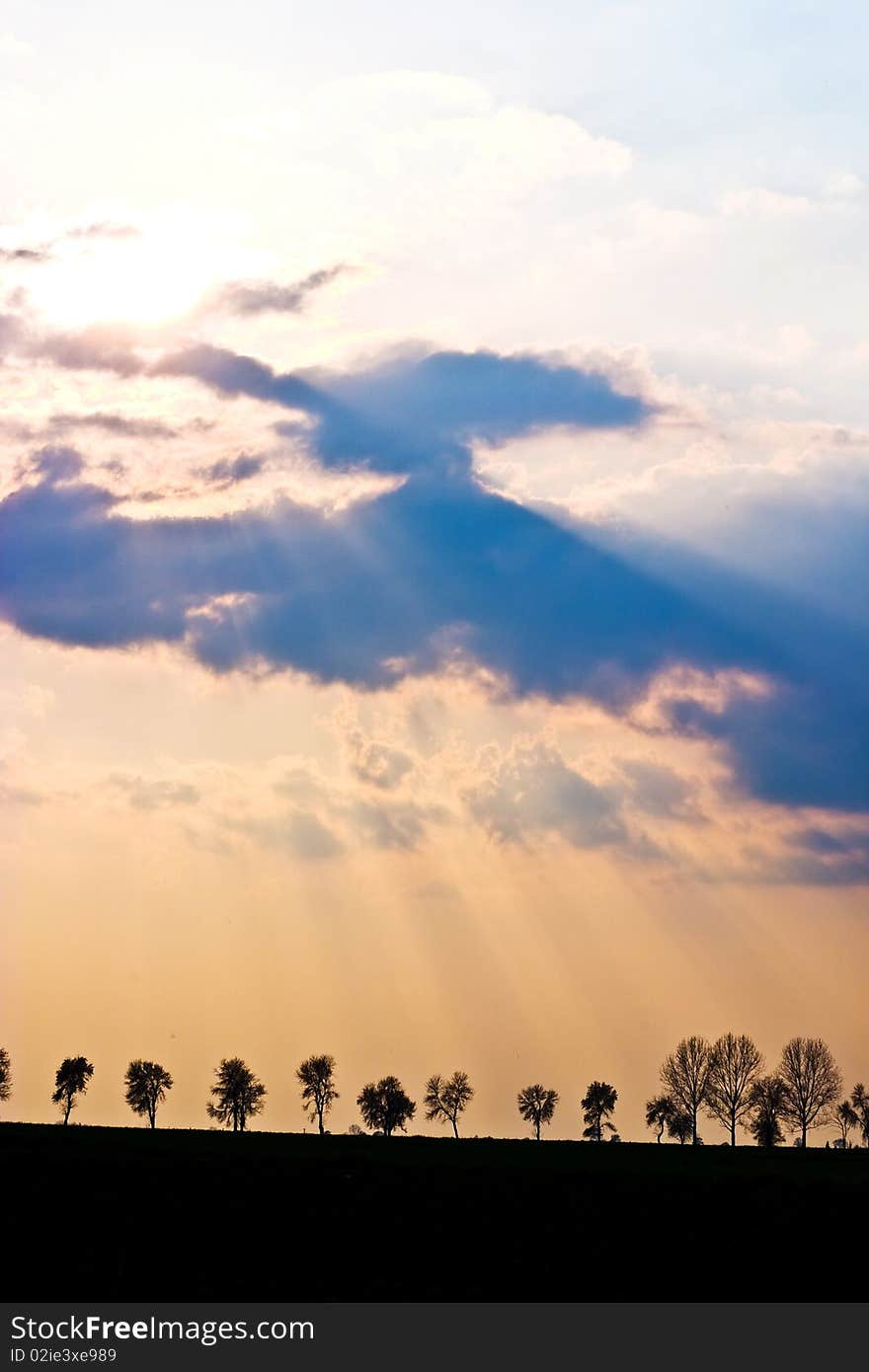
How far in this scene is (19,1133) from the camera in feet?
436

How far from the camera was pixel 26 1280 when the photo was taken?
70625mm

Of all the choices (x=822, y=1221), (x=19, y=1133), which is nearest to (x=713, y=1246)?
(x=822, y=1221)

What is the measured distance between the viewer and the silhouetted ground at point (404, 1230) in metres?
73.5

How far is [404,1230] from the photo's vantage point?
3329 inches

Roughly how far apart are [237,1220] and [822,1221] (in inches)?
1423

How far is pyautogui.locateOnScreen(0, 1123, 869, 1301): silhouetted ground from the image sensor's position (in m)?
73.5
